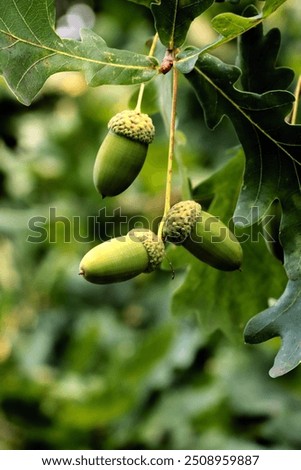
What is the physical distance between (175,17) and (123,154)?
20cm

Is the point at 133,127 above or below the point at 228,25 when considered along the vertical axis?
below

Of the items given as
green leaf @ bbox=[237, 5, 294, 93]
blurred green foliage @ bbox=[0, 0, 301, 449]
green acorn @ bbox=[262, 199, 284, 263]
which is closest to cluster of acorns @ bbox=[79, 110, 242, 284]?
green acorn @ bbox=[262, 199, 284, 263]

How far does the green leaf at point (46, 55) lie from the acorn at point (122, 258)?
0.74 feet

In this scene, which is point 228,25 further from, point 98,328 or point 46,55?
point 98,328

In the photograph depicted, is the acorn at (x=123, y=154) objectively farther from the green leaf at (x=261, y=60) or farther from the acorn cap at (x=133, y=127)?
the green leaf at (x=261, y=60)

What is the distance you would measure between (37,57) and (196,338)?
6.51 ft

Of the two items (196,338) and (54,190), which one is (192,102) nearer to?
(54,190)

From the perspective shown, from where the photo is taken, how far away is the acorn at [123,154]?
4.11 ft

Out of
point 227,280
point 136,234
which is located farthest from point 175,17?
point 227,280

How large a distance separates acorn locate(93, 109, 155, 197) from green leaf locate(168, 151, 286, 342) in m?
0.34

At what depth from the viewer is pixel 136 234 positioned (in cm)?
124

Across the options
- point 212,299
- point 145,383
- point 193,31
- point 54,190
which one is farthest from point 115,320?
point 212,299

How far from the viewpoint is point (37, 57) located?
4.17 feet

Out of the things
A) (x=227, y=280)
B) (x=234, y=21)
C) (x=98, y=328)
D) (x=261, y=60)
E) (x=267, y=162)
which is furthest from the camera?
(x=98, y=328)
